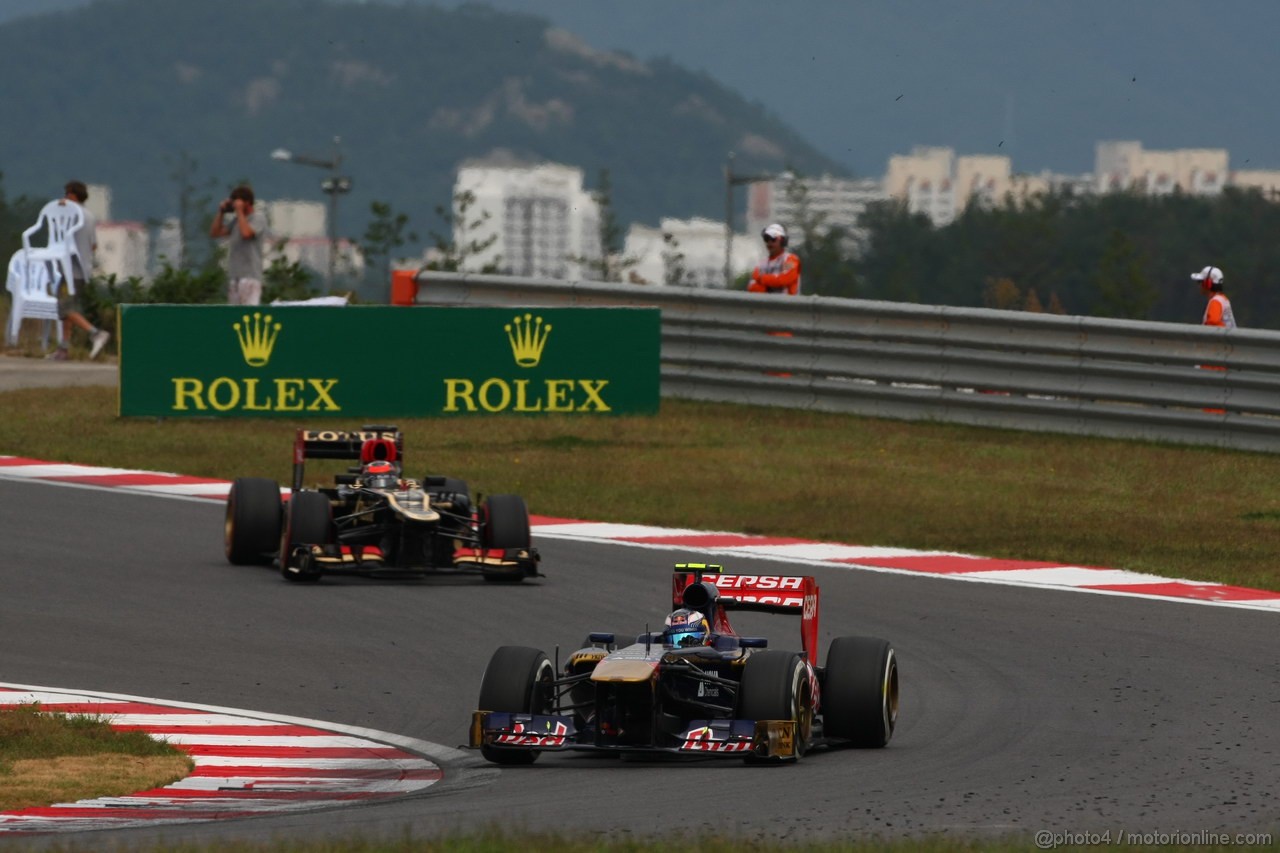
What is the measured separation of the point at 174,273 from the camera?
26.8 meters

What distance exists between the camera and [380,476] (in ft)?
42.9

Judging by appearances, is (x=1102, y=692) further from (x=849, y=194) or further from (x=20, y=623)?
(x=849, y=194)

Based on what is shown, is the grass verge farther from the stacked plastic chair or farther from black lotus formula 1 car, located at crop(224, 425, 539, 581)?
the stacked plastic chair

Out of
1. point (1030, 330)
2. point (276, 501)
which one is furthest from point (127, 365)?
point (1030, 330)

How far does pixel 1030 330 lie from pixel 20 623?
1075 centimetres

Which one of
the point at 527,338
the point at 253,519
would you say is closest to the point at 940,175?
the point at 527,338

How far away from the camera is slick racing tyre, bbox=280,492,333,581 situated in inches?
504

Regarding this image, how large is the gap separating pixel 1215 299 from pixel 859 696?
11990 millimetres

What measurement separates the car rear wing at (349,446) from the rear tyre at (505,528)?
27.4 inches

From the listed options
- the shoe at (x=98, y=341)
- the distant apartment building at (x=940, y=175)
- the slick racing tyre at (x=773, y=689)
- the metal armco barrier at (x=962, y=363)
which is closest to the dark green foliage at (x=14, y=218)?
the shoe at (x=98, y=341)

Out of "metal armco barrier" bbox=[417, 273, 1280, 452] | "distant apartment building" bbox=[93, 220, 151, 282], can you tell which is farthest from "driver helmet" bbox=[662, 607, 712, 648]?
"distant apartment building" bbox=[93, 220, 151, 282]

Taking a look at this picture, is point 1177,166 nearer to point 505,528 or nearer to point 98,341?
point 98,341

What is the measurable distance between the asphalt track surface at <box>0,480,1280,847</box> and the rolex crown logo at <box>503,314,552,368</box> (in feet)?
14.7

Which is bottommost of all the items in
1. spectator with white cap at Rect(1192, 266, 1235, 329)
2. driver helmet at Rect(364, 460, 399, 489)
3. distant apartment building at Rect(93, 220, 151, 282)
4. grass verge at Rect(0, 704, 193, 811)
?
grass verge at Rect(0, 704, 193, 811)
